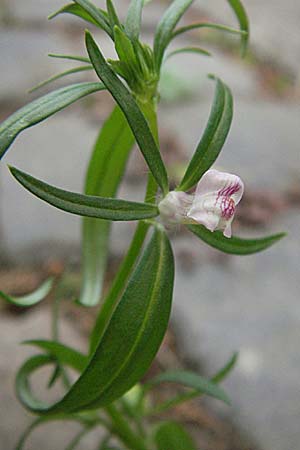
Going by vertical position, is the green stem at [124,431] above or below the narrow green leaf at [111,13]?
below

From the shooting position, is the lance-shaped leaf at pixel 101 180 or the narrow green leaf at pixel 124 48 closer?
the narrow green leaf at pixel 124 48

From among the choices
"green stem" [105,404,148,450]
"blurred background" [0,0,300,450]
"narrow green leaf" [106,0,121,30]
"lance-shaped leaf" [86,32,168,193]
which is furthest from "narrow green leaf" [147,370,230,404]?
"narrow green leaf" [106,0,121,30]

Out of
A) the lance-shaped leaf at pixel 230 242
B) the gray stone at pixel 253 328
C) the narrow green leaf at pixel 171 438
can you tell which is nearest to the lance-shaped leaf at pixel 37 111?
the lance-shaped leaf at pixel 230 242

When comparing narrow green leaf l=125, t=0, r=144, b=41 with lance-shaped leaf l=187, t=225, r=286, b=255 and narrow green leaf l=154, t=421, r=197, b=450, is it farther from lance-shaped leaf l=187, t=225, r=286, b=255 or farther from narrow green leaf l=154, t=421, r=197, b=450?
narrow green leaf l=154, t=421, r=197, b=450

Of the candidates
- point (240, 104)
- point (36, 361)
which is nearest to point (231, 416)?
point (36, 361)

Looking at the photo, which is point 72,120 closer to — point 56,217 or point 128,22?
point 56,217

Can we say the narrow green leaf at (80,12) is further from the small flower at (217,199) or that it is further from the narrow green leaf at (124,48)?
the small flower at (217,199)

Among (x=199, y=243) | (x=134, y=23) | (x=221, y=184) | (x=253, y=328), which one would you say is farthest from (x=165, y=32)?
(x=199, y=243)
